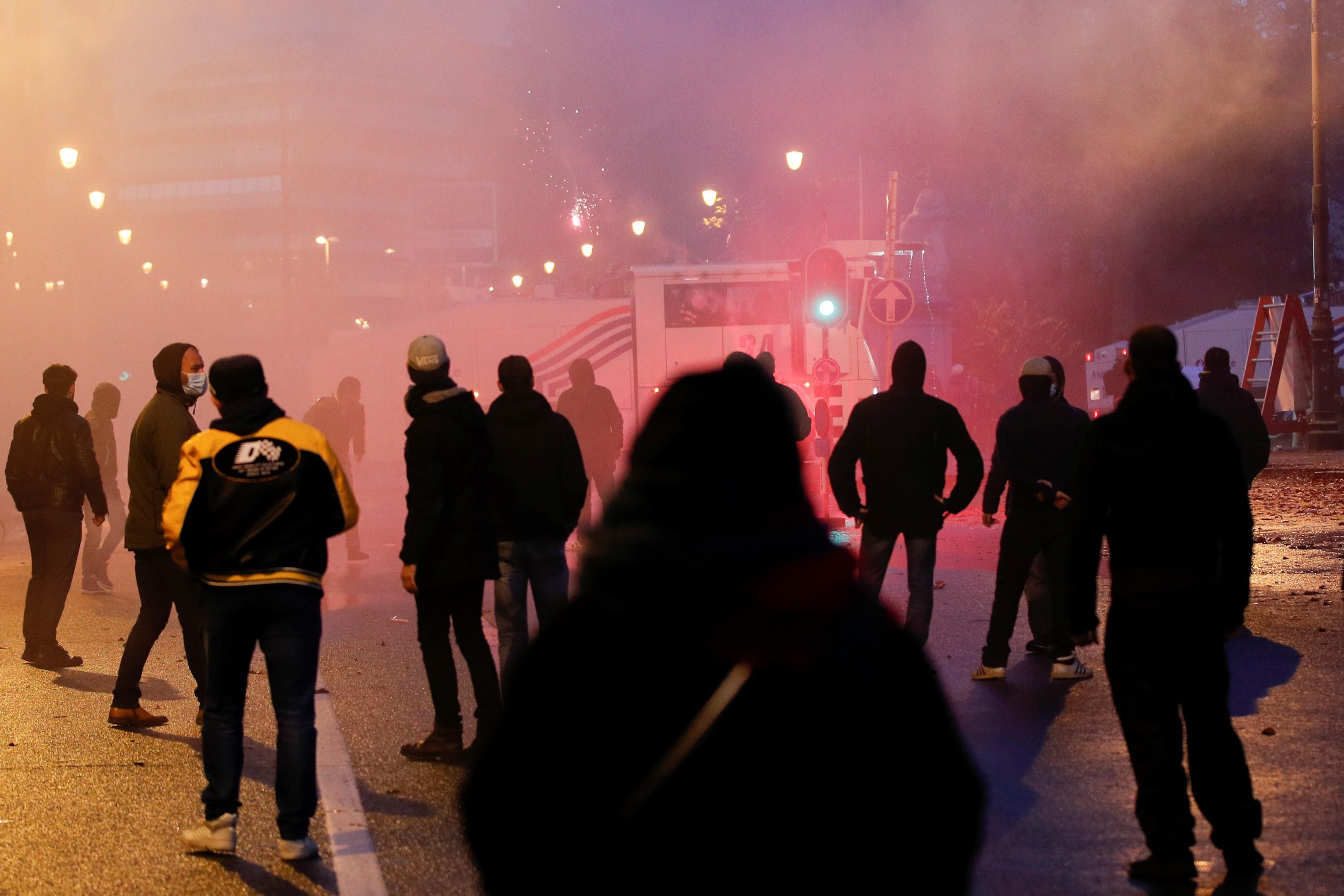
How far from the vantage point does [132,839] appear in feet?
14.4

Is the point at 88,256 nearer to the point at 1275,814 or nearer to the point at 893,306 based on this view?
the point at 893,306

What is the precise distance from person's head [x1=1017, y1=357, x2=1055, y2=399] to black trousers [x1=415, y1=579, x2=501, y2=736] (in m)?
3.07

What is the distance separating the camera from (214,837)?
13.8ft

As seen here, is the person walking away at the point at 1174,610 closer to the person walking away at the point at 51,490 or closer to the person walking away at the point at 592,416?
the person walking away at the point at 51,490

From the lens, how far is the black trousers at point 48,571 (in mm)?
7730

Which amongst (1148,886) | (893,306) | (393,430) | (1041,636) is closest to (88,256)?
(393,430)

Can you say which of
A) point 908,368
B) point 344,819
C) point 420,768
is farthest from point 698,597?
point 908,368

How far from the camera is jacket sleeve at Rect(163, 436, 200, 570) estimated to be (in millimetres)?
4168

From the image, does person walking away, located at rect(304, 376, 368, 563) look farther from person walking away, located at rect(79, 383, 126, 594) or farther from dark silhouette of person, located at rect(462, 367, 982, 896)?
dark silhouette of person, located at rect(462, 367, 982, 896)

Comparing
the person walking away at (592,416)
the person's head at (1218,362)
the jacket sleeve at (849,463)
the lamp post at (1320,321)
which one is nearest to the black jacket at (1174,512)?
the jacket sleeve at (849,463)

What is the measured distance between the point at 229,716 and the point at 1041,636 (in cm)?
461

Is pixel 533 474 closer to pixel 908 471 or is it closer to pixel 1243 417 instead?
pixel 908 471

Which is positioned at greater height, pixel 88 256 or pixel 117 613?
pixel 88 256

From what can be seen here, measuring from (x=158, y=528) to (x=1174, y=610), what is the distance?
4341 millimetres
